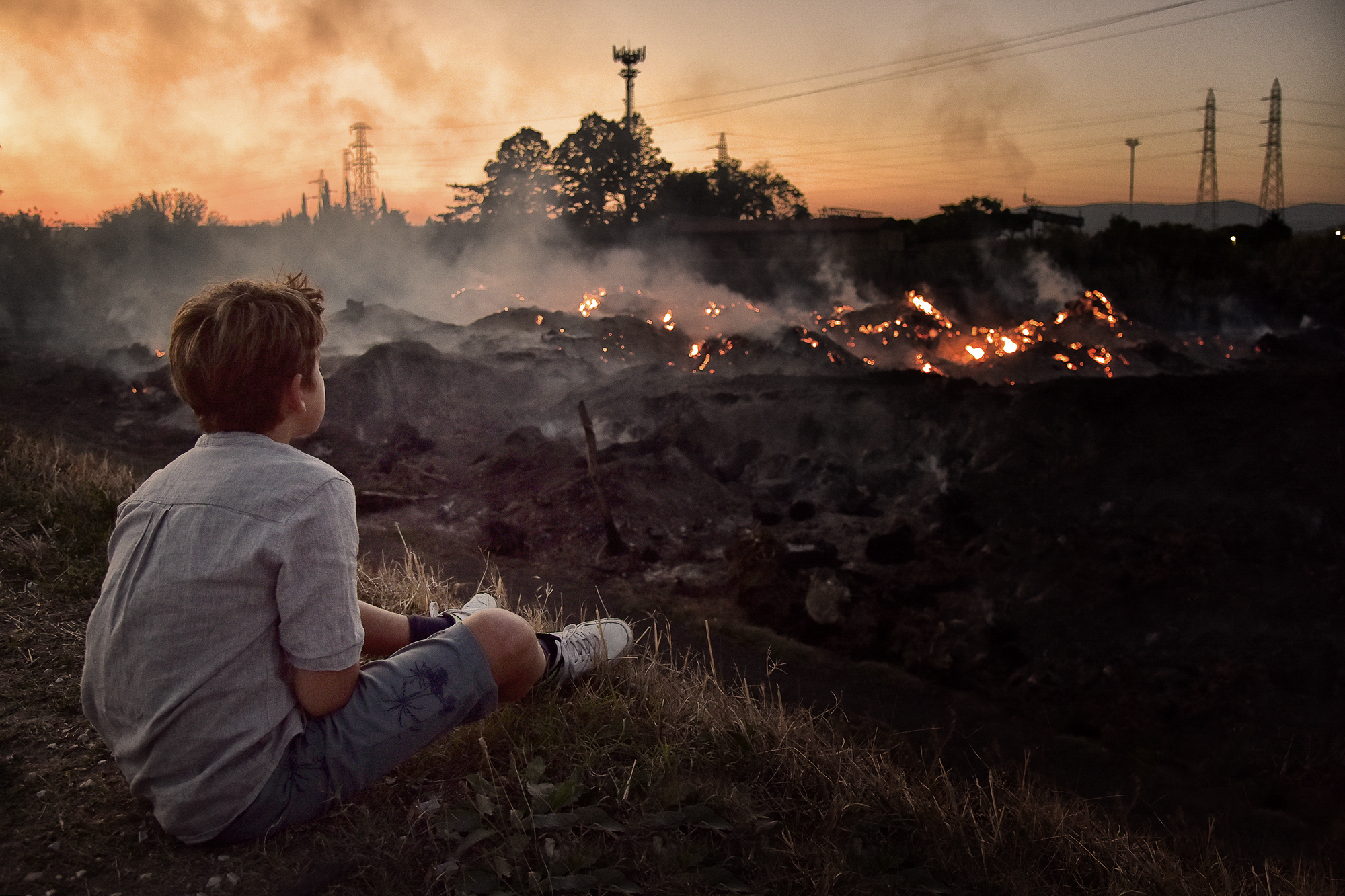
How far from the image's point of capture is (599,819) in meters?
2.54

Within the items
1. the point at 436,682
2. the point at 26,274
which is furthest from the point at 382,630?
the point at 26,274

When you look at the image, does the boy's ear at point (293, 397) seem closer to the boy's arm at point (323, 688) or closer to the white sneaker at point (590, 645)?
the boy's arm at point (323, 688)

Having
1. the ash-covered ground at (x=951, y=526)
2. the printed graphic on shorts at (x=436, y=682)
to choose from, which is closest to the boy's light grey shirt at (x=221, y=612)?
the printed graphic on shorts at (x=436, y=682)

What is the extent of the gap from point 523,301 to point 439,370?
13.4 m

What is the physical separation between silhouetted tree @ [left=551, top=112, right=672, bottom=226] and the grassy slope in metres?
37.5

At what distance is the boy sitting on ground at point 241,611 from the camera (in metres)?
2.00

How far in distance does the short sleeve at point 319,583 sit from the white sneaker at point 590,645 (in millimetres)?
1240

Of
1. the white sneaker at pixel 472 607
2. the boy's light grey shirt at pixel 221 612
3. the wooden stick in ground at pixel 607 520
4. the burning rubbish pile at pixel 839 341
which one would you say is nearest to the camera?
the boy's light grey shirt at pixel 221 612

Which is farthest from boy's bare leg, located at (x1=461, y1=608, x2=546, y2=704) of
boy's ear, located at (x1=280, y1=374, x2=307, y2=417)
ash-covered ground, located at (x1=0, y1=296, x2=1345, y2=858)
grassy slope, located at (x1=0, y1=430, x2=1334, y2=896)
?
ash-covered ground, located at (x1=0, y1=296, x2=1345, y2=858)

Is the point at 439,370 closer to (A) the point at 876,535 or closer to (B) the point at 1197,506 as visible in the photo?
(A) the point at 876,535

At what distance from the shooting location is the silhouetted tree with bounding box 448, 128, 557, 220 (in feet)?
127

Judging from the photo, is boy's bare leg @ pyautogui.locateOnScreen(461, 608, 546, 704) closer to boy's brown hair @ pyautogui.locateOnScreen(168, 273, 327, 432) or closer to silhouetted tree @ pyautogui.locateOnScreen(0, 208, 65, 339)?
boy's brown hair @ pyautogui.locateOnScreen(168, 273, 327, 432)

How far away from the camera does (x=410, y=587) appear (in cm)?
486

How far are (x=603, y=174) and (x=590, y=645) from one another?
1537 inches
